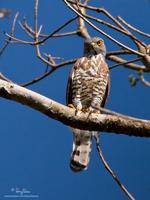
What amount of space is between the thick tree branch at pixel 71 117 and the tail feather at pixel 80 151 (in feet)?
5.78

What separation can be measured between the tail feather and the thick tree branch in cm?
176

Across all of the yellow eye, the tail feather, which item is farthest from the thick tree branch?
the yellow eye

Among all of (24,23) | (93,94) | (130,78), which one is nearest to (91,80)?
(93,94)

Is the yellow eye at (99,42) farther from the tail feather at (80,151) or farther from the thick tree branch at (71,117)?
the thick tree branch at (71,117)

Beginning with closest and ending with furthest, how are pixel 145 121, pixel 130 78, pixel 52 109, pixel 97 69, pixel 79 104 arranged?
pixel 130 78, pixel 145 121, pixel 52 109, pixel 79 104, pixel 97 69

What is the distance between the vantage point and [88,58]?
5.32 metres

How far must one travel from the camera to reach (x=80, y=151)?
4.91m

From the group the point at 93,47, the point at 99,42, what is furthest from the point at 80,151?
the point at 99,42

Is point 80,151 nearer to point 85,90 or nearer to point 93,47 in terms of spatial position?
point 85,90

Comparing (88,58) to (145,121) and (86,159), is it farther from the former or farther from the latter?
(145,121)

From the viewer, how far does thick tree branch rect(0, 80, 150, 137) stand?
278cm

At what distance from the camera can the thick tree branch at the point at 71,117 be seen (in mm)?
2777

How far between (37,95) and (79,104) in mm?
1936

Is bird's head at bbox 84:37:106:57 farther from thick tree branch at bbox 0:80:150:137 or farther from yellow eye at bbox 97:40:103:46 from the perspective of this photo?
thick tree branch at bbox 0:80:150:137
